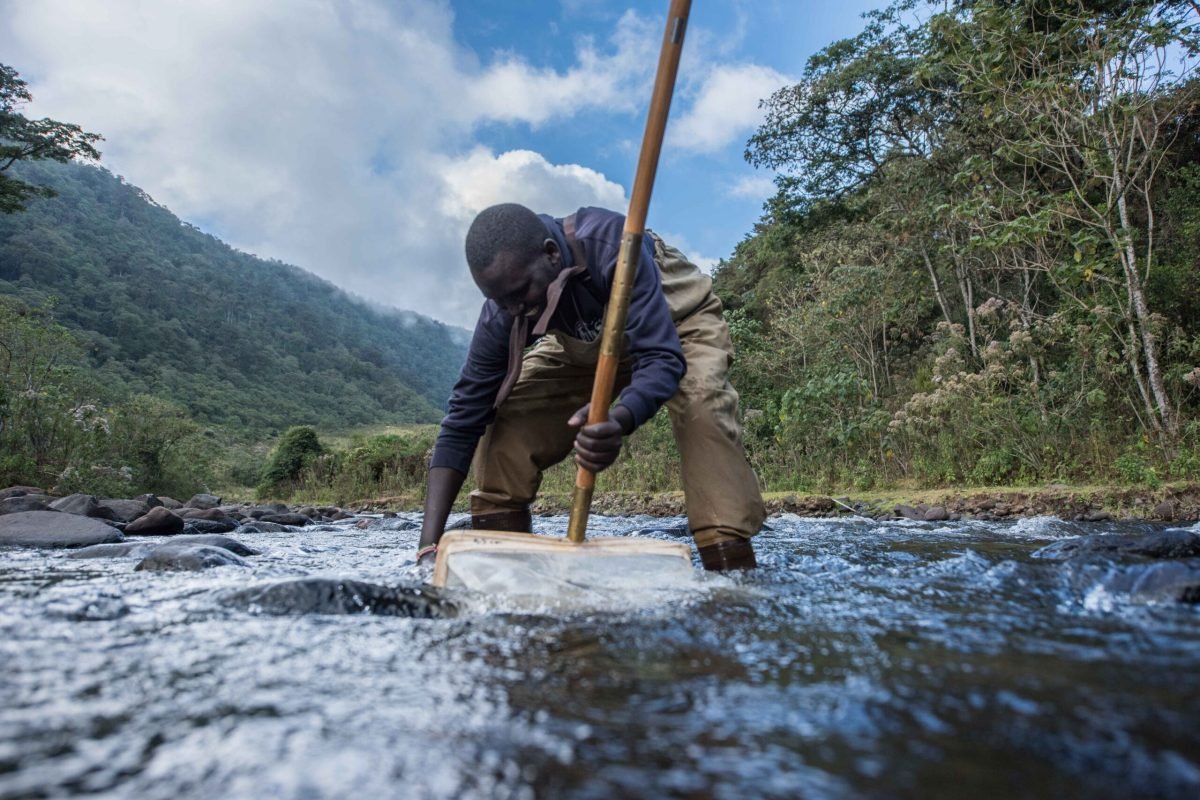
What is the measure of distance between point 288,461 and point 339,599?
63.8ft

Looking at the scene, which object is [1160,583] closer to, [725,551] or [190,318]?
[725,551]

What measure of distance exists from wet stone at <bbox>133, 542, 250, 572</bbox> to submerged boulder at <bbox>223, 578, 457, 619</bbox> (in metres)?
1.23

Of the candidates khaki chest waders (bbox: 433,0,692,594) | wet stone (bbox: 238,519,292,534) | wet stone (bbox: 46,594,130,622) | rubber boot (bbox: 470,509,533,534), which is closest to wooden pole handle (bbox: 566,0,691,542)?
khaki chest waders (bbox: 433,0,692,594)

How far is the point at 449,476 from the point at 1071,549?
2.60m

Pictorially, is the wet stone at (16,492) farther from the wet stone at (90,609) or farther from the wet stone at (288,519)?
the wet stone at (90,609)

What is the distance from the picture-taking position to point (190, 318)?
63.3 meters

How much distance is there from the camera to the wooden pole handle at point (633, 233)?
7.21ft

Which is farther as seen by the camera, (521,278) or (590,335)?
(590,335)

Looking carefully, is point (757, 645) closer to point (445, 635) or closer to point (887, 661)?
point (887, 661)

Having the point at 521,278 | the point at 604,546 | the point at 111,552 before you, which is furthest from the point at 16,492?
the point at 604,546

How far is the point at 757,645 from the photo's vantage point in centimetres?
146

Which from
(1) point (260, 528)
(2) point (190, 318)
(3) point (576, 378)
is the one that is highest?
(2) point (190, 318)

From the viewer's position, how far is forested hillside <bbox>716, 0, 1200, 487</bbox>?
680 centimetres

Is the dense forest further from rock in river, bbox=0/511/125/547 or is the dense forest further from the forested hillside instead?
the forested hillside
